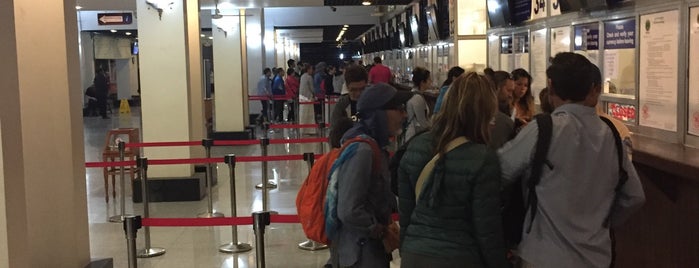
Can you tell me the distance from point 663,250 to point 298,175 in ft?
25.1

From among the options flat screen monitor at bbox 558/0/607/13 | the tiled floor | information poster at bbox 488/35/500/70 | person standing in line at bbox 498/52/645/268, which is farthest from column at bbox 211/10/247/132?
person standing in line at bbox 498/52/645/268

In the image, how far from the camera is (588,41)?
665 centimetres

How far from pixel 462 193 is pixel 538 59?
17.9 feet

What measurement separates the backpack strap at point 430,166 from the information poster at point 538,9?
520 centimetres

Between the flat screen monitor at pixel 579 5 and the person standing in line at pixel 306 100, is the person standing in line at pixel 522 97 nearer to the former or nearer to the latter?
the flat screen monitor at pixel 579 5

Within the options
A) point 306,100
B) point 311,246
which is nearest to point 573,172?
point 311,246

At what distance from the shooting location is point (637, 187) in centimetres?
293

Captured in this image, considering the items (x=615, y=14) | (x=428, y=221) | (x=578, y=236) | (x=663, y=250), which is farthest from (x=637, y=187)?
(x=615, y=14)

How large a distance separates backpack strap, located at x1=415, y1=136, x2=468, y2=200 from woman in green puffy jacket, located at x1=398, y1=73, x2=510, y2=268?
0.03 feet

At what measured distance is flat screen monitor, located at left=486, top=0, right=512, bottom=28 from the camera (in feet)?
29.2

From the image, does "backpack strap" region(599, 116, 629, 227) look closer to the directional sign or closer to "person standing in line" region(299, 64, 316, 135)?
"person standing in line" region(299, 64, 316, 135)

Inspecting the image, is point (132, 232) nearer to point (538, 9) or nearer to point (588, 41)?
point (588, 41)

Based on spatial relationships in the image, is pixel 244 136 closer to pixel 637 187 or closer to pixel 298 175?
pixel 298 175

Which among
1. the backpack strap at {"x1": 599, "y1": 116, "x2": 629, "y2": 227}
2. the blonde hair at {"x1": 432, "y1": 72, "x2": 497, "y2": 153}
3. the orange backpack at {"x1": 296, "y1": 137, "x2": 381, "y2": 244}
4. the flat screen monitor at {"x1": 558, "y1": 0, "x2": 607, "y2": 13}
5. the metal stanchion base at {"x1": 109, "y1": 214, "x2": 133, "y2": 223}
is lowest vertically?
the metal stanchion base at {"x1": 109, "y1": 214, "x2": 133, "y2": 223}
